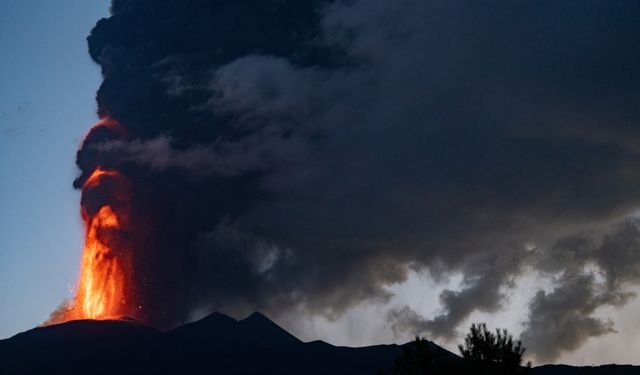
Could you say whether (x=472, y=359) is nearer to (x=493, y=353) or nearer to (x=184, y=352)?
(x=493, y=353)

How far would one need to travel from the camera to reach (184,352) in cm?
13575

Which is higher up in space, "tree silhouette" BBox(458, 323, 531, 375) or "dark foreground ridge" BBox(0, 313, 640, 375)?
"dark foreground ridge" BBox(0, 313, 640, 375)

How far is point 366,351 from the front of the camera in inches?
5989

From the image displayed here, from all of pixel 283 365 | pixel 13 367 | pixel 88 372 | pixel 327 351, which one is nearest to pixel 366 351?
pixel 327 351

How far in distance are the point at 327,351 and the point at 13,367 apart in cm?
6694

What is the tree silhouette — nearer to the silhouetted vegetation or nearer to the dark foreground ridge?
the silhouetted vegetation

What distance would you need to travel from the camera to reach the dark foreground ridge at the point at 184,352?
11781cm

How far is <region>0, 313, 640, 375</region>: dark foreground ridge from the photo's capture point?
4638 inches

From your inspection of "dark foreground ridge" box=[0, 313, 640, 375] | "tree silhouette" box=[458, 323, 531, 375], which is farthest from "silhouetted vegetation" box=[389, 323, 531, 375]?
"dark foreground ridge" box=[0, 313, 640, 375]

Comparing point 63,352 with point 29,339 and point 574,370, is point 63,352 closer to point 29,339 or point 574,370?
point 29,339

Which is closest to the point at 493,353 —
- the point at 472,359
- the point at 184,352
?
the point at 472,359

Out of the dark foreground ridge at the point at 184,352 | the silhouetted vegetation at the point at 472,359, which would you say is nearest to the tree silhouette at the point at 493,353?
the silhouetted vegetation at the point at 472,359

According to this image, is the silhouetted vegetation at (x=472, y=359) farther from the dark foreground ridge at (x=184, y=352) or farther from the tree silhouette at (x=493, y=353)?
the dark foreground ridge at (x=184, y=352)

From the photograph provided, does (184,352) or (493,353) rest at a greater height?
(184,352)
